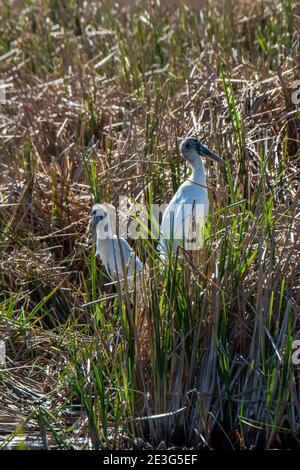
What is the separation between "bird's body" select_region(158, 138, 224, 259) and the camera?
14.2 ft

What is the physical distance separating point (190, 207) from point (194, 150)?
0.47 meters

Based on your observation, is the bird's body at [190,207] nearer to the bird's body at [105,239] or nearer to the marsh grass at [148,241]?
the marsh grass at [148,241]

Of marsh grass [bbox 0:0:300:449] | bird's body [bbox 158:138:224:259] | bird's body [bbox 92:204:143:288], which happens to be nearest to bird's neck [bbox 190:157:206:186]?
bird's body [bbox 158:138:224:259]

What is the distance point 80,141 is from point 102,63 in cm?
112

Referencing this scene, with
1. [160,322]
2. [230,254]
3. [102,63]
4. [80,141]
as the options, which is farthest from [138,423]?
[102,63]

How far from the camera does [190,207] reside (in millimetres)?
4703

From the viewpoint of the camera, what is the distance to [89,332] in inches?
179

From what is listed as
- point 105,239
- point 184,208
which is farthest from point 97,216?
point 184,208

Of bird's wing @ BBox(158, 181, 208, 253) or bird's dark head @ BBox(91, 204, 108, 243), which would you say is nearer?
bird's wing @ BBox(158, 181, 208, 253)

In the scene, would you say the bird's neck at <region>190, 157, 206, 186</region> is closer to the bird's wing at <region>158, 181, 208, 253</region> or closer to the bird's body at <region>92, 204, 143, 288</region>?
the bird's wing at <region>158, 181, 208, 253</region>

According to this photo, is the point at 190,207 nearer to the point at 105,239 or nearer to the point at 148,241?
the point at 105,239

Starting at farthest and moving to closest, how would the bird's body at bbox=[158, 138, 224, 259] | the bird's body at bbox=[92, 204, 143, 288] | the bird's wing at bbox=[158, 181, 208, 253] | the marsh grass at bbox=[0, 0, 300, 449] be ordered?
1. the bird's body at bbox=[92, 204, 143, 288]
2. the bird's wing at bbox=[158, 181, 208, 253]
3. the bird's body at bbox=[158, 138, 224, 259]
4. the marsh grass at bbox=[0, 0, 300, 449]

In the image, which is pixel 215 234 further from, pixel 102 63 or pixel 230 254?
pixel 102 63

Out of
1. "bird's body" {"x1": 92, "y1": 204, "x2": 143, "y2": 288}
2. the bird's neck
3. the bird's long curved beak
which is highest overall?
the bird's long curved beak
